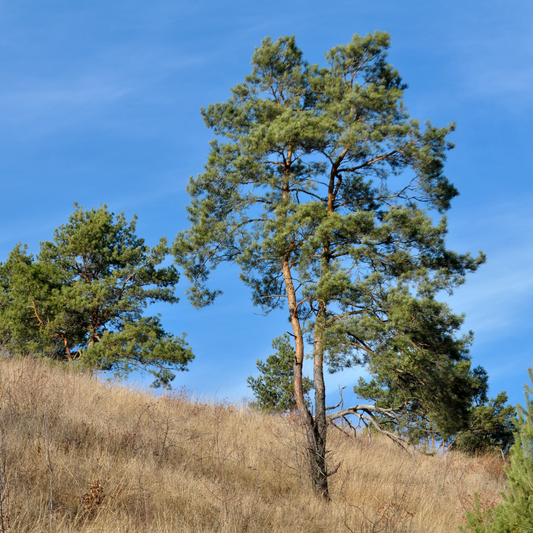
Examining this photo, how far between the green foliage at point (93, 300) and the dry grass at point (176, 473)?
24.0 feet

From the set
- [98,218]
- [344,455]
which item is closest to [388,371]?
[344,455]

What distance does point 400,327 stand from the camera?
8.85m

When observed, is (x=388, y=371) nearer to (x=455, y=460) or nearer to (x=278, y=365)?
(x=455, y=460)

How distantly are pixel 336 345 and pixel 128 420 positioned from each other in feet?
13.2

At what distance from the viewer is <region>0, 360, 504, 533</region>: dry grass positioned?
511cm

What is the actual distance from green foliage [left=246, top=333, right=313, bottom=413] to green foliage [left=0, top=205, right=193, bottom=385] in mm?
2973

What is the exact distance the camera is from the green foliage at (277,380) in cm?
1781

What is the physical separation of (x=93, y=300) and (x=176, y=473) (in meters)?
13.5

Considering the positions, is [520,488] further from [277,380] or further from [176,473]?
[277,380]

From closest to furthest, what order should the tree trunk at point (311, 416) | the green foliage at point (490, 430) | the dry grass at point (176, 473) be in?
1. the dry grass at point (176, 473)
2. the tree trunk at point (311, 416)
3. the green foliage at point (490, 430)

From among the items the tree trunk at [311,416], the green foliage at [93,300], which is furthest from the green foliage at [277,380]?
the tree trunk at [311,416]

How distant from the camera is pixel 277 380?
18.3 meters

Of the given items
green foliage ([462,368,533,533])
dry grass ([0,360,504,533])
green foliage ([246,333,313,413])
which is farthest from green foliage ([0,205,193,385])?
green foliage ([462,368,533,533])

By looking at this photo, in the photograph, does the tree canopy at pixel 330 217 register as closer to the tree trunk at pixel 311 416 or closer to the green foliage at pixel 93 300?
the tree trunk at pixel 311 416
